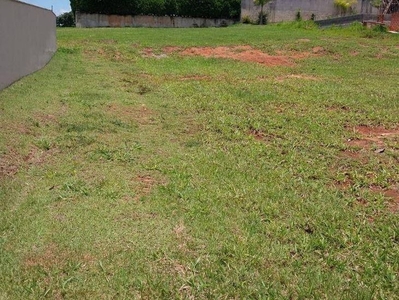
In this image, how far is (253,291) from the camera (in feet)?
8.11

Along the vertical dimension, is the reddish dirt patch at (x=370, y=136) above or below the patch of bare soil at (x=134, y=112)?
below

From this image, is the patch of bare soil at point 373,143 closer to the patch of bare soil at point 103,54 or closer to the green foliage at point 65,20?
the patch of bare soil at point 103,54

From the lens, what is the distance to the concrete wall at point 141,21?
32.2m

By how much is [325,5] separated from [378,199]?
34.0 m

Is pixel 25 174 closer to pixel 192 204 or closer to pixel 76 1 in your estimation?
pixel 192 204

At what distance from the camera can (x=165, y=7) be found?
110ft

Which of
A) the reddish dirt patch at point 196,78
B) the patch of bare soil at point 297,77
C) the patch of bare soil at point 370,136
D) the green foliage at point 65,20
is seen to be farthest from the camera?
the green foliage at point 65,20

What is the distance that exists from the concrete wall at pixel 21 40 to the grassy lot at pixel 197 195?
0.50 metres

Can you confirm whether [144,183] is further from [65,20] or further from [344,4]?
[65,20]

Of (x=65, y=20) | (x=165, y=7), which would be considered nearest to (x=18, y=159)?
(x=165, y=7)

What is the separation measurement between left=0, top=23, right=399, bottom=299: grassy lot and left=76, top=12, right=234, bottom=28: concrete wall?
2560 cm

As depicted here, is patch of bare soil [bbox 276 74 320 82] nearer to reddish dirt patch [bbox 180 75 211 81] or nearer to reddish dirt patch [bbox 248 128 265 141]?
reddish dirt patch [bbox 180 75 211 81]

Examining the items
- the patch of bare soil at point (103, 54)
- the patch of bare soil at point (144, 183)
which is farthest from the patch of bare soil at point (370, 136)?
the patch of bare soil at point (103, 54)

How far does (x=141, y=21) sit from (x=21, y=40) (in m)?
25.3
